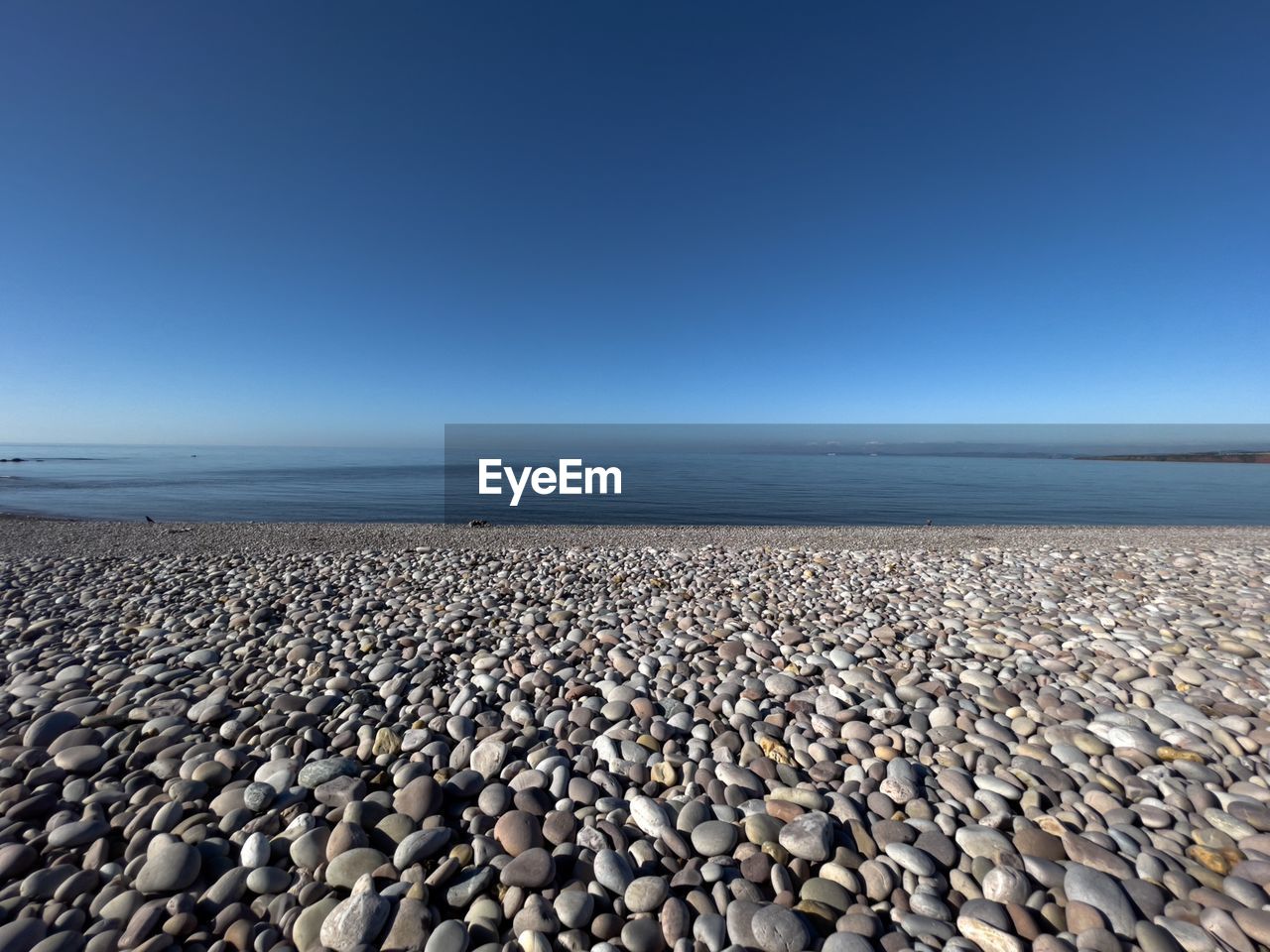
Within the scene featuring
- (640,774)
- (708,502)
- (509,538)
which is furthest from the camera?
(708,502)

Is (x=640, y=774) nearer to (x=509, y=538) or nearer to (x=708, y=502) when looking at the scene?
(x=509, y=538)

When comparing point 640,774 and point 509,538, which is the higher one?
point 640,774

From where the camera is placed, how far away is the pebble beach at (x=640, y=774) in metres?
1.80

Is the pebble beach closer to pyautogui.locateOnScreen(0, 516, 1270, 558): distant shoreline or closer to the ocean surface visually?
pyautogui.locateOnScreen(0, 516, 1270, 558): distant shoreline

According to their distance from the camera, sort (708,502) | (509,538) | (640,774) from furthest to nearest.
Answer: (708,502) → (509,538) → (640,774)

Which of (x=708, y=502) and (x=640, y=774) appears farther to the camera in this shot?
(x=708, y=502)

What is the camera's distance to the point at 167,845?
6.73ft

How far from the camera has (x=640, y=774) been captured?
2609mm

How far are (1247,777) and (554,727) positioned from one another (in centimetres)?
357

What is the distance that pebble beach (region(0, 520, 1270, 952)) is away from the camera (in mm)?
1804

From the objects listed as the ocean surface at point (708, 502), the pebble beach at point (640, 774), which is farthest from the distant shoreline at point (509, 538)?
the pebble beach at point (640, 774)

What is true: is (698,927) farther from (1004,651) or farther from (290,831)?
(1004,651)

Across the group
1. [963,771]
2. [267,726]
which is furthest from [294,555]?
[963,771]

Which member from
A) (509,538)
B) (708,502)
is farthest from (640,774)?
(708,502)
